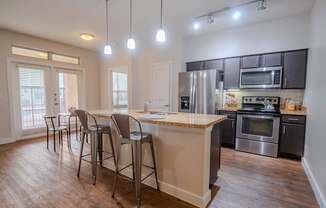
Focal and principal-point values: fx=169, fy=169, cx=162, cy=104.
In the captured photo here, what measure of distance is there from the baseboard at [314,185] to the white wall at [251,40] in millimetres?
2172

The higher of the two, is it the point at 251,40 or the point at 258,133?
the point at 251,40

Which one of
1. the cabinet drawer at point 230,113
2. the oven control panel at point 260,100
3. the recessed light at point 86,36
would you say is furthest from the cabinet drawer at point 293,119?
the recessed light at point 86,36

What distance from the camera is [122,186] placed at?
2230mm

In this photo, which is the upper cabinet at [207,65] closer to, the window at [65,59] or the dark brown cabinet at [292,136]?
the dark brown cabinet at [292,136]

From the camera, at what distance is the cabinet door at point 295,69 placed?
316 centimetres

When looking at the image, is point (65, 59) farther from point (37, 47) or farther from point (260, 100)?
point (260, 100)

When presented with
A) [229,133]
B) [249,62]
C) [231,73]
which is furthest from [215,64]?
[229,133]

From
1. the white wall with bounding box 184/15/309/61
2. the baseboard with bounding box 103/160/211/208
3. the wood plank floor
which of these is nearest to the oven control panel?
→ the white wall with bounding box 184/15/309/61

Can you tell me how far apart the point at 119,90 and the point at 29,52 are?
8.45 ft

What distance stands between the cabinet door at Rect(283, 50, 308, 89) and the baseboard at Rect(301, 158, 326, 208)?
1.38m

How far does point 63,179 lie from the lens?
2387 mm

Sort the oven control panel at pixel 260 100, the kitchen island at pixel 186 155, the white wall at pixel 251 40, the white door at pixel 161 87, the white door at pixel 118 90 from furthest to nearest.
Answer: the white door at pixel 118 90
the white door at pixel 161 87
the oven control panel at pixel 260 100
the white wall at pixel 251 40
the kitchen island at pixel 186 155

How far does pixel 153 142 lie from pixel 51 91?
4.11 m

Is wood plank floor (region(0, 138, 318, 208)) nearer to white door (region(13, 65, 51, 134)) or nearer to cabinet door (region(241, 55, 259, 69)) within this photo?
white door (region(13, 65, 51, 134))
